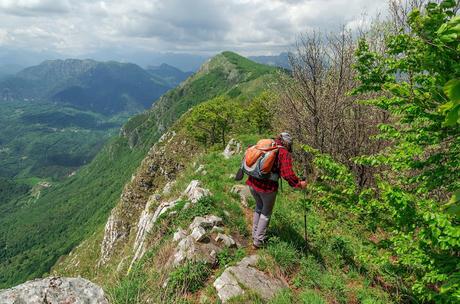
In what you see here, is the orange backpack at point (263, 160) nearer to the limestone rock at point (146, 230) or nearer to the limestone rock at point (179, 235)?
the limestone rock at point (179, 235)

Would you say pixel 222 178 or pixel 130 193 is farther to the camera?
pixel 130 193

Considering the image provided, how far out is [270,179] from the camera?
7.83 metres

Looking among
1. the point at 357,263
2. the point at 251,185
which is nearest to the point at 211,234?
the point at 251,185

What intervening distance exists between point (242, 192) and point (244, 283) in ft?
18.3

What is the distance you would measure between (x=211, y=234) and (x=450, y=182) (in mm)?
6042

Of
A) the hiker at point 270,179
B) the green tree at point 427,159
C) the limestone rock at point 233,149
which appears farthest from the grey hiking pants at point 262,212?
the limestone rock at point 233,149

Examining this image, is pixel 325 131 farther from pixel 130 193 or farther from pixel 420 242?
pixel 130 193

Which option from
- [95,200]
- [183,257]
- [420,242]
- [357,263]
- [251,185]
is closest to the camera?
[420,242]

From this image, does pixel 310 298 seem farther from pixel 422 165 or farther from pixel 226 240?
pixel 422 165

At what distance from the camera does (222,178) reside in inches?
577

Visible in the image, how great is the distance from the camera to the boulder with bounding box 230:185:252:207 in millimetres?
11755

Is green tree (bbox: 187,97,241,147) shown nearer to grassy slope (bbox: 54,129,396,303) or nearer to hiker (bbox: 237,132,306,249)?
grassy slope (bbox: 54,129,396,303)

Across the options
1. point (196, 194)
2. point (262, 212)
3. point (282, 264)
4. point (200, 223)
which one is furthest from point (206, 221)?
point (282, 264)

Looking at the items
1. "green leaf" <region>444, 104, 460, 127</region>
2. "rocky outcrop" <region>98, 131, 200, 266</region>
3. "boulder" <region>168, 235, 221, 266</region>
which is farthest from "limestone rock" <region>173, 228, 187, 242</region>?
"rocky outcrop" <region>98, 131, 200, 266</region>
